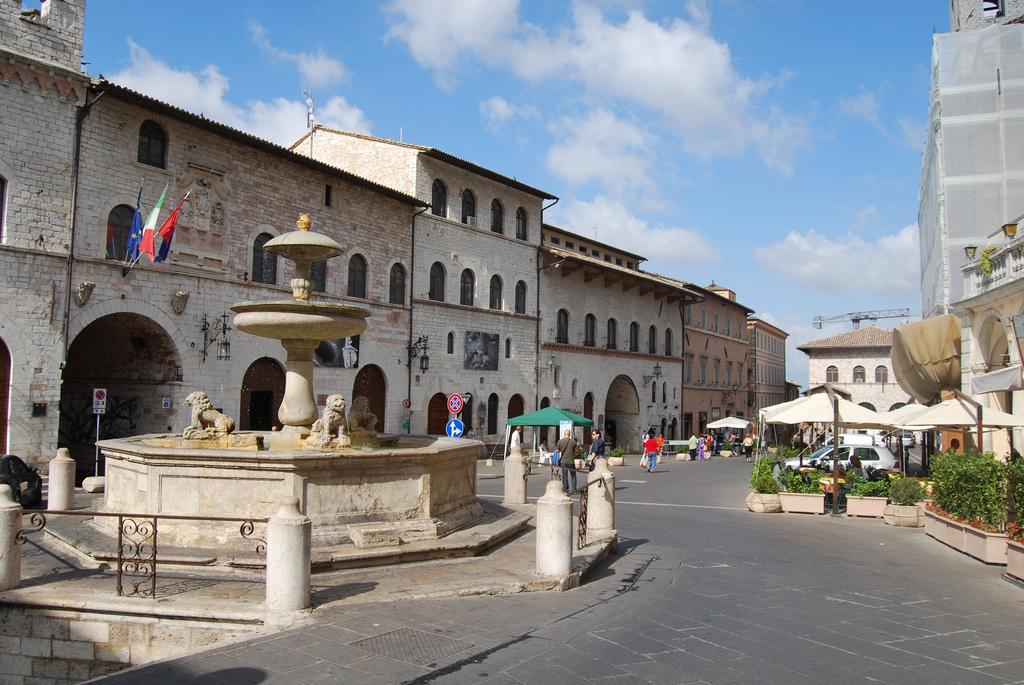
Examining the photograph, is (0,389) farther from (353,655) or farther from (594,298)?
(594,298)

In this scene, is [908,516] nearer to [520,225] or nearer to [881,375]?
[520,225]

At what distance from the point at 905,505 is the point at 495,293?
2115 cm

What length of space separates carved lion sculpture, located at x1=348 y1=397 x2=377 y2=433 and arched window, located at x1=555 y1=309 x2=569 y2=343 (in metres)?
25.4

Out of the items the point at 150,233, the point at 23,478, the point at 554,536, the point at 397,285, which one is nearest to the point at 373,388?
the point at 397,285

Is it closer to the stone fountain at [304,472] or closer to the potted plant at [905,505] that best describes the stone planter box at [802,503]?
the potted plant at [905,505]

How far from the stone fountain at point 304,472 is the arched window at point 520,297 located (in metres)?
23.2

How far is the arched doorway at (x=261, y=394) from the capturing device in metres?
23.1

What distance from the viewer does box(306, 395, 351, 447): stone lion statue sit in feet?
33.7

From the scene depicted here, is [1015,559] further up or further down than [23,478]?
further down

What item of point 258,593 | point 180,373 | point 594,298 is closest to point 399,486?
point 258,593

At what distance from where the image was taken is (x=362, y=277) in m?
27.4

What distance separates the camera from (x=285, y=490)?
892cm

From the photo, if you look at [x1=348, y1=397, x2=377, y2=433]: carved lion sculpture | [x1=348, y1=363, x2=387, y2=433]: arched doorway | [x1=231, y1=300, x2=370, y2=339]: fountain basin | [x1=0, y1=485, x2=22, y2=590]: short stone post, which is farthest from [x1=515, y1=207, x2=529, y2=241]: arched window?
[x1=0, y1=485, x2=22, y2=590]: short stone post

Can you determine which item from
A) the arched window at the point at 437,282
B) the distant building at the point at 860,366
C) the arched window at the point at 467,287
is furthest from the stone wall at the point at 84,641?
the distant building at the point at 860,366
